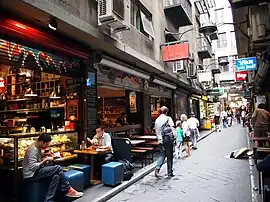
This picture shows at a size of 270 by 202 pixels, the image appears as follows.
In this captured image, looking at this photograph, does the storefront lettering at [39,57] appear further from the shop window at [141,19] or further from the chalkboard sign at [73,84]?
the shop window at [141,19]

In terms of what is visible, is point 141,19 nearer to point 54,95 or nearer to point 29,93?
point 54,95

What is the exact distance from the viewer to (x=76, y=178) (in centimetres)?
569

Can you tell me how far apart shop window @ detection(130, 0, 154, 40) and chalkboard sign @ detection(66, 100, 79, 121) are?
4.48 m

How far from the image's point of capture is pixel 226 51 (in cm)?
4341

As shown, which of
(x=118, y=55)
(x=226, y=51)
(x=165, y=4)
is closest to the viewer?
(x=118, y=55)

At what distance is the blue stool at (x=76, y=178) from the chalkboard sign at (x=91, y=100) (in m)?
1.92

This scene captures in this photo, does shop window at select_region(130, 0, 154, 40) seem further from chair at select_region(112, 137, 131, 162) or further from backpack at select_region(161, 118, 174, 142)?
chair at select_region(112, 137, 131, 162)

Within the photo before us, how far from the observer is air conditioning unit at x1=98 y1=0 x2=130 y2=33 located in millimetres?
6332

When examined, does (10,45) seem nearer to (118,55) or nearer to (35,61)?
(35,61)

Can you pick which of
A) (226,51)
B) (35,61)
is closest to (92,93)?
(35,61)

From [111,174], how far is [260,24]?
5307 millimetres

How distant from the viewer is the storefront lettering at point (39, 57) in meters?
Answer: 5.24

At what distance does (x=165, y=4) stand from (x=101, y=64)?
24.1 ft

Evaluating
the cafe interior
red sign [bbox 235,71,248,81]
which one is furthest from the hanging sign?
red sign [bbox 235,71,248,81]
